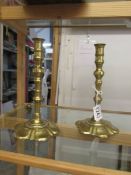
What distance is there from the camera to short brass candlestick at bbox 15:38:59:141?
0.61 m

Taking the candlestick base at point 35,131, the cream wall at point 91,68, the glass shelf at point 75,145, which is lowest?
the glass shelf at point 75,145

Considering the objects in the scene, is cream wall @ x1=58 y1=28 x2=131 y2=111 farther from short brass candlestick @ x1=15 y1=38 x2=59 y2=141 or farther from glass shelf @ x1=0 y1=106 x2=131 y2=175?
short brass candlestick @ x1=15 y1=38 x2=59 y2=141

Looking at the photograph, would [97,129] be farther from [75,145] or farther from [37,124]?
[37,124]

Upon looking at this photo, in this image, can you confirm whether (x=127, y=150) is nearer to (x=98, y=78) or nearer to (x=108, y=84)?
(x=98, y=78)

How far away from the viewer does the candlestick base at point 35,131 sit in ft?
1.99

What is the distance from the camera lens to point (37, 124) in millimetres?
646

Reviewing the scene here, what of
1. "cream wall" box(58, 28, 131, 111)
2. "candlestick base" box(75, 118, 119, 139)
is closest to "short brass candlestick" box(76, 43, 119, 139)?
"candlestick base" box(75, 118, 119, 139)

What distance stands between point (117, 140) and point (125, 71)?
0.64 metres

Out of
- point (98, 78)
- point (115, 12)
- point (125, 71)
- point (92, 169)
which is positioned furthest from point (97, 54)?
point (125, 71)

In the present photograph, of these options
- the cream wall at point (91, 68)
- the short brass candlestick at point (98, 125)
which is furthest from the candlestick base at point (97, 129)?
the cream wall at point (91, 68)

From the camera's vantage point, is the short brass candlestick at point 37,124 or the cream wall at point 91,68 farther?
the cream wall at point 91,68

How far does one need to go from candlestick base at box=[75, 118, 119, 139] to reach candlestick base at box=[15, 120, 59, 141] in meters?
0.09

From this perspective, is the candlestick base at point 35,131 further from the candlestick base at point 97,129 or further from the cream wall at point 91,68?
the cream wall at point 91,68

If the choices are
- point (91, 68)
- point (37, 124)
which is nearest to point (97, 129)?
point (37, 124)
